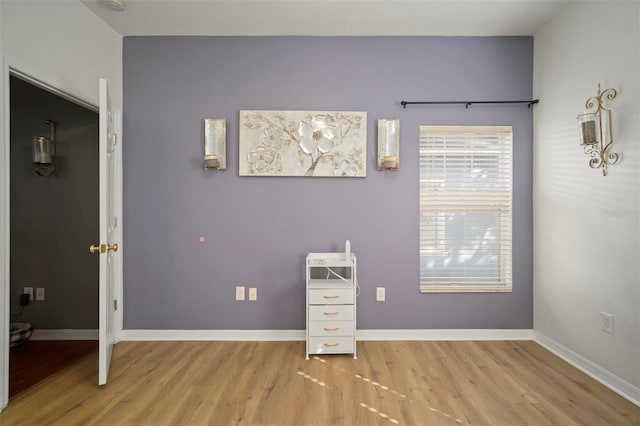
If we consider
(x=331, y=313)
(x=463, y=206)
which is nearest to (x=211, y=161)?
(x=331, y=313)

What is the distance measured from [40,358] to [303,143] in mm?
2816

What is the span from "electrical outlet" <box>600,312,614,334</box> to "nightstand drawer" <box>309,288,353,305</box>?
176 cm

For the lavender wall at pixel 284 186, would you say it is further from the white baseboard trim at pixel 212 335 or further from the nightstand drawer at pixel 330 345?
the nightstand drawer at pixel 330 345

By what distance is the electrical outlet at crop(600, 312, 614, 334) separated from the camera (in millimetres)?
2129

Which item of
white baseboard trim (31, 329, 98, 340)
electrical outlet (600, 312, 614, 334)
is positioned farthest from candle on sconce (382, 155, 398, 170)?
white baseboard trim (31, 329, 98, 340)

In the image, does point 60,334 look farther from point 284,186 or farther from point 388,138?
point 388,138

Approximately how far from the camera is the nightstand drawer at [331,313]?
254cm

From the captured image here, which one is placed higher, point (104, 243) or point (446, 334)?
point (104, 243)

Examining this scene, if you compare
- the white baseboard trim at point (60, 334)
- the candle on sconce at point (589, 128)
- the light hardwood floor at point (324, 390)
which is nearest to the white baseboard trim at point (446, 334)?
the light hardwood floor at point (324, 390)

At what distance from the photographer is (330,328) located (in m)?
2.55

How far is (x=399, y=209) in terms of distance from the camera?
2.89 metres

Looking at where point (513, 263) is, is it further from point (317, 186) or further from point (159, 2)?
point (159, 2)

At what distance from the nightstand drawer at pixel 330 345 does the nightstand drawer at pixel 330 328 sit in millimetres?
39

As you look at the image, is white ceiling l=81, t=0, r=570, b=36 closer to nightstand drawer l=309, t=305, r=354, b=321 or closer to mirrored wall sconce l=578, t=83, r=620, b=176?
mirrored wall sconce l=578, t=83, r=620, b=176
